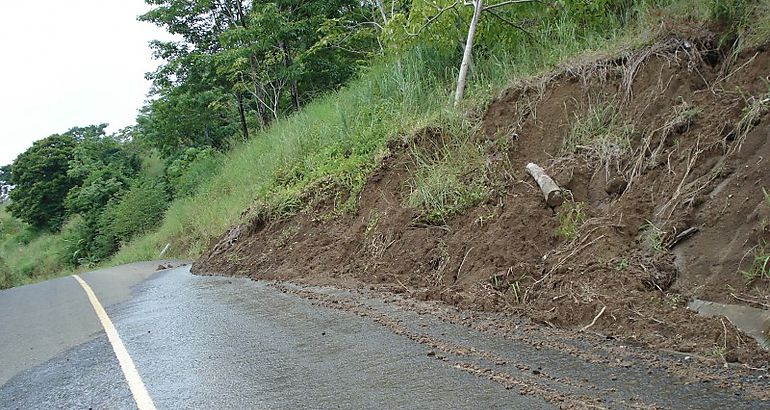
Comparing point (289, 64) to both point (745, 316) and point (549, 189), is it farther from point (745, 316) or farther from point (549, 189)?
point (745, 316)

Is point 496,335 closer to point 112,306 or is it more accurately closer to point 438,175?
point 438,175

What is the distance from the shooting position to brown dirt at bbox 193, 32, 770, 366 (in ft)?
16.5

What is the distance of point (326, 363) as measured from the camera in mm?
4957

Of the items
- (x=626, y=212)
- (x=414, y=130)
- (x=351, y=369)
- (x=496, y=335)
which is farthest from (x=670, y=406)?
(x=414, y=130)

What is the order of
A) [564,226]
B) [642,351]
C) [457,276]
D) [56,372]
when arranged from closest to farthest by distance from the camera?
[642,351] < [56,372] < [564,226] < [457,276]

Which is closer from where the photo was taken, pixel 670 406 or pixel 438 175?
pixel 670 406

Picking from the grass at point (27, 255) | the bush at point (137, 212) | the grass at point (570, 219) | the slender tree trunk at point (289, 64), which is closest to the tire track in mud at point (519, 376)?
the grass at point (570, 219)

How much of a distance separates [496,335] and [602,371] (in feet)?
3.97

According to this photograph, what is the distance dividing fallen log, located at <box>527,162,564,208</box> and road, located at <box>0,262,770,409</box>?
1.81 m

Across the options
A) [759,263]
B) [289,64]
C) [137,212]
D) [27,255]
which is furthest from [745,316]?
[27,255]

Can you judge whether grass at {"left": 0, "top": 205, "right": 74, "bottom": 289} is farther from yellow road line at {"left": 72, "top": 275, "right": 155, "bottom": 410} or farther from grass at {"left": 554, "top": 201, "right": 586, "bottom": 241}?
grass at {"left": 554, "top": 201, "right": 586, "bottom": 241}

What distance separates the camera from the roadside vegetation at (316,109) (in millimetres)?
8484

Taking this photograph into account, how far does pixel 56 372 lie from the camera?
589 cm

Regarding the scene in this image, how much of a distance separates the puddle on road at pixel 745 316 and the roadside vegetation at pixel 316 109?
6.36ft
